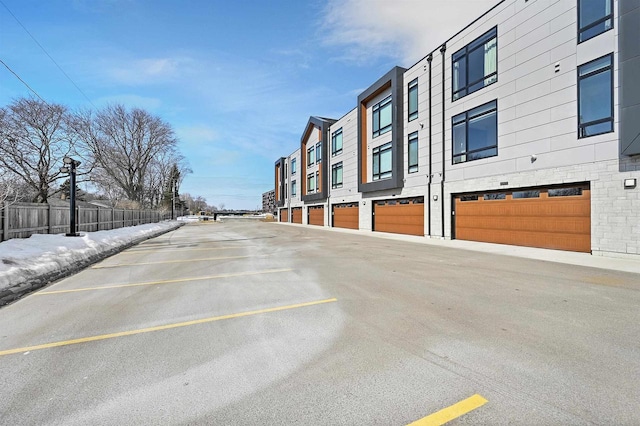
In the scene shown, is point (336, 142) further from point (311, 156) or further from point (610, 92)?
point (610, 92)

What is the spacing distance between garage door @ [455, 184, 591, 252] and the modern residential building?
0.13 feet

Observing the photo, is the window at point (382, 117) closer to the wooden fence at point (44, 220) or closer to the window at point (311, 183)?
the window at point (311, 183)

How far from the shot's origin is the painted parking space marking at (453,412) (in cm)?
229

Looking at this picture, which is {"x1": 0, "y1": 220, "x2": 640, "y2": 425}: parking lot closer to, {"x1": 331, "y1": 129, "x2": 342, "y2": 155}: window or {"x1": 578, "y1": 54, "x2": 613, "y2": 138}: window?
{"x1": 578, "y1": 54, "x2": 613, "y2": 138}: window

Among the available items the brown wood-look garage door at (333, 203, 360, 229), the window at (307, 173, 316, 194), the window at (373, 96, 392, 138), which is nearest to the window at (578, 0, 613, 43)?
the window at (373, 96, 392, 138)

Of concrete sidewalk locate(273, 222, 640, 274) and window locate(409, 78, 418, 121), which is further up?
A: window locate(409, 78, 418, 121)

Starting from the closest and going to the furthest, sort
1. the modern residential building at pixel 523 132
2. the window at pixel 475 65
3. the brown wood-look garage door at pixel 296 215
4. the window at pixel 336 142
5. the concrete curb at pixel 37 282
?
the concrete curb at pixel 37 282 → the modern residential building at pixel 523 132 → the window at pixel 475 65 → the window at pixel 336 142 → the brown wood-look garage door at pixel 296 215

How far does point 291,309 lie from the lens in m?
4.99

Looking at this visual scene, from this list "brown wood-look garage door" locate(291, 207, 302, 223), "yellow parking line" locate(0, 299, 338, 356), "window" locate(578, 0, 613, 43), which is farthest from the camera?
"brown wood-look garage door" locate(291, 207, 302, 223)

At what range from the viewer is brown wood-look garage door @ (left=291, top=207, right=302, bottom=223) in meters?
42.9

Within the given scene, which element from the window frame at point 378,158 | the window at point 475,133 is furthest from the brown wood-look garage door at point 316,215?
the window at point 475,133

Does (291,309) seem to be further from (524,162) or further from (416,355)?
(524,162)

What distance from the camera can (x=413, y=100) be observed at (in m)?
20.1

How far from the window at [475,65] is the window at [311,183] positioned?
21942 millimetres
